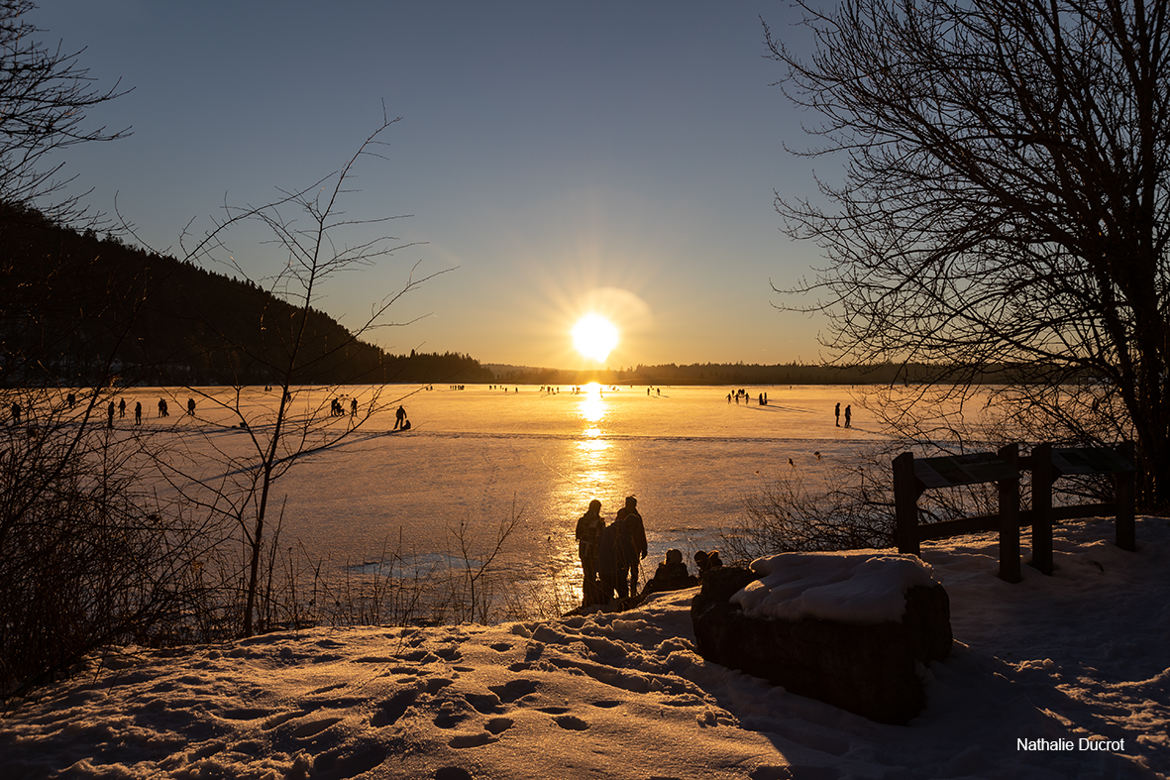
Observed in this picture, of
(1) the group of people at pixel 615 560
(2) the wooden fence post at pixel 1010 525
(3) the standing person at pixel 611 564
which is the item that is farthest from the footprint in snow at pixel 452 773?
(3) the standing person at pixel 611 564

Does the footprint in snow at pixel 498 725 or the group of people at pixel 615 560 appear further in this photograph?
the group of people at pixel 615 560

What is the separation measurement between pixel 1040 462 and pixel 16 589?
302 inches

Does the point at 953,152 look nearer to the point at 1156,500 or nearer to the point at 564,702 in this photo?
the point at 1156,500

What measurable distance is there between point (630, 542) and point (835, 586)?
5264 mm

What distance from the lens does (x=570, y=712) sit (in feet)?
11.5

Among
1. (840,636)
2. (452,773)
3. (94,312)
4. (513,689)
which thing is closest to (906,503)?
(840,636)

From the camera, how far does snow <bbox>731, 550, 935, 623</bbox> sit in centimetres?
364

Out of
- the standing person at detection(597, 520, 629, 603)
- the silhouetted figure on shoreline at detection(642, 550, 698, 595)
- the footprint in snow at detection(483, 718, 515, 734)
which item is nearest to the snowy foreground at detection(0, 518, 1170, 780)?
the footprint in snow at detection(483, 718, 515, 734)

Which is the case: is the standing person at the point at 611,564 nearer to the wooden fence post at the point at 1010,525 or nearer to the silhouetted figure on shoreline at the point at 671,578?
the silhouetted figure on shoreline at the point at 671,578

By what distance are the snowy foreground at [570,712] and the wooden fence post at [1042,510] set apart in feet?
2.46

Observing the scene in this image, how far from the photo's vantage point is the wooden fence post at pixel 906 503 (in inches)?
214

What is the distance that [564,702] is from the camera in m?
3.64

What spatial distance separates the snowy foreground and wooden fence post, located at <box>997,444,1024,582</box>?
1.93 feet

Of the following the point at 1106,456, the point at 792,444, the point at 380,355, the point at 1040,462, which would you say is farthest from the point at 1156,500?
the point at 792,444
